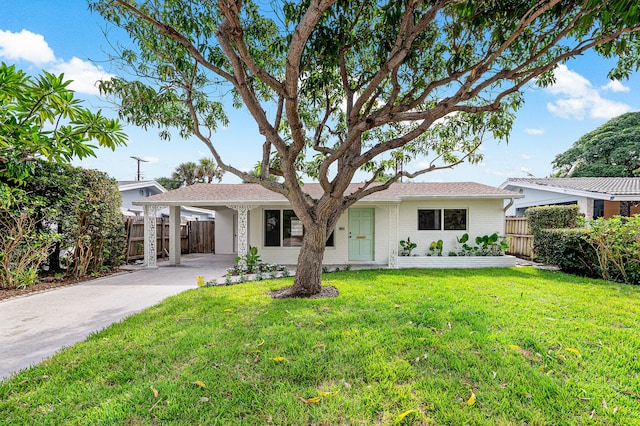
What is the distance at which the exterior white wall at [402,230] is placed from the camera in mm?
12188

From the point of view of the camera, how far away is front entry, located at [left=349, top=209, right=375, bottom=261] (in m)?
12.3

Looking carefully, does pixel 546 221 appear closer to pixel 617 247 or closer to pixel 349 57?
pixel 617 247

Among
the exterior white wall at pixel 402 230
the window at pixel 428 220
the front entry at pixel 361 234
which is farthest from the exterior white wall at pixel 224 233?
the window at pixel 428 220

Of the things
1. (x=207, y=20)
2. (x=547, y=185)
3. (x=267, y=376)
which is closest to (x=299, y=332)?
(x=267, y=376)

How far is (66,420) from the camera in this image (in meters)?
2.65

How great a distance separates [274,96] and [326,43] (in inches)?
107

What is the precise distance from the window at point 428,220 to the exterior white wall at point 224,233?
10.2m

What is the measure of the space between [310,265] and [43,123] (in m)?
4.87

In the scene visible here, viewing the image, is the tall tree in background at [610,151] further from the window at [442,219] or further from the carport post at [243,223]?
the carport post at [243,223]

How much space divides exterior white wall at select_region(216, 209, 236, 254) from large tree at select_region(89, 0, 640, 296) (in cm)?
966

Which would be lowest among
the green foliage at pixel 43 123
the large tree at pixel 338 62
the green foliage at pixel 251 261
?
the green foliage at pixel 251 261

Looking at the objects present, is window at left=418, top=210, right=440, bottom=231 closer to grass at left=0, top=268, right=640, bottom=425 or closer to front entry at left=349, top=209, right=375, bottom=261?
front entry at left=349, top=209, right=375, bottom=261

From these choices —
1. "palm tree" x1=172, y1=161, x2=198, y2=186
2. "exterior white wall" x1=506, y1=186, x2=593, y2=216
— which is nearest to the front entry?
"exterior white wall" x1=506, y1=186, x2=593, y2=216

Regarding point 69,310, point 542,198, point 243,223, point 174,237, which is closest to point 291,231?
point 243,223
